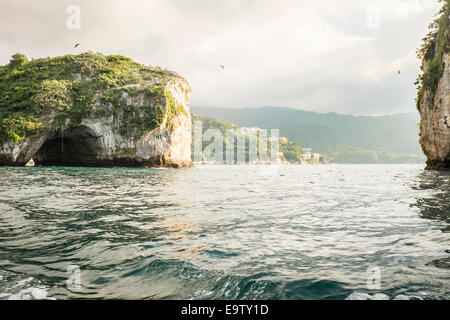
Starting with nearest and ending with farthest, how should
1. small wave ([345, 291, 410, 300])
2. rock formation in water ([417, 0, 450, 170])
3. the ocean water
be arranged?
small wave ([345, 291, 410, 300]), the ocean water, rock formation in water ([417, 0, 450, 170])

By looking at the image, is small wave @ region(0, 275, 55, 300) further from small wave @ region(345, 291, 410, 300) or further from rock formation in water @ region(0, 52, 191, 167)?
rock formation in water @ region(0, 52, 191, 167)

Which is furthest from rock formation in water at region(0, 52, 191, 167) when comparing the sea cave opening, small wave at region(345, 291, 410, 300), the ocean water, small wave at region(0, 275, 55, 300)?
small wave at region(345, 291, 410, 300)

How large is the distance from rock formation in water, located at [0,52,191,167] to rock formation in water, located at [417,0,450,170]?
1245 inches

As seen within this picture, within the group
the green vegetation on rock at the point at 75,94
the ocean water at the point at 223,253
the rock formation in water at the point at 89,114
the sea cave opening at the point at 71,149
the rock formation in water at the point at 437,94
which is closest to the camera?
the ocean water at the point at 223,253

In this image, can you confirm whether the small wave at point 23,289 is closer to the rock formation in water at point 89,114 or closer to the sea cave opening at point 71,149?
the rock formation in water at point 89,114

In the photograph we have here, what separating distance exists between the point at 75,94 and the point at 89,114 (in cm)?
391

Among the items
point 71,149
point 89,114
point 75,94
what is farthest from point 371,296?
point 71,149

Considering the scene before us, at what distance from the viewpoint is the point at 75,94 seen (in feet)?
120

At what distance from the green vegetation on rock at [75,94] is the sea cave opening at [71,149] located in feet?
5.94

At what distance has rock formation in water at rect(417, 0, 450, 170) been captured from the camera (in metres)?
22.0

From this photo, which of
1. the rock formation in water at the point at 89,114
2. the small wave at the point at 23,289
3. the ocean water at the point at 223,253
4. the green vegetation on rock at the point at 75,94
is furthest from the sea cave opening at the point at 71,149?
the small wave at the point at 23,289

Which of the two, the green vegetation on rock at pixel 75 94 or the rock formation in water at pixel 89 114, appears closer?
the rock formation in water at pixel 89 114

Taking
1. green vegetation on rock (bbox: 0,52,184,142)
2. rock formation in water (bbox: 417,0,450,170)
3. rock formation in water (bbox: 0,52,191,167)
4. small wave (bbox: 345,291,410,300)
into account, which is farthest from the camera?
green vegetation on rock (bbox: 0,52,184,142)

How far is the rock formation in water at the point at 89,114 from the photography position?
32.6 metres
